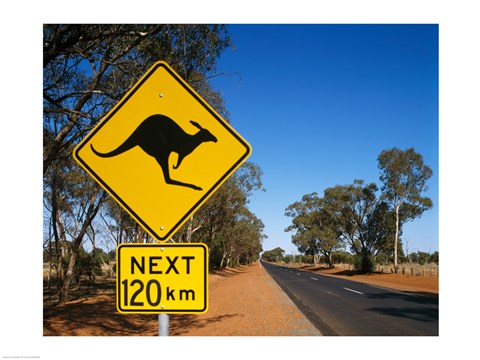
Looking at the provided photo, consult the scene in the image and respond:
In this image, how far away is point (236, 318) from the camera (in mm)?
13195

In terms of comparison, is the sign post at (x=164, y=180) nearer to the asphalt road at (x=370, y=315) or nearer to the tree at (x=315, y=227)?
the asphalt road at (x=370, y=315)

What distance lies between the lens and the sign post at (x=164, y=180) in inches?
90.0

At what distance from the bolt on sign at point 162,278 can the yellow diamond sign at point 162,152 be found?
Answer: 5.1 inches

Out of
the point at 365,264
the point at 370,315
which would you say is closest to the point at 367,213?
the point at 365,264

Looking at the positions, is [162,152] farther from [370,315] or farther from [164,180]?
[370,315]

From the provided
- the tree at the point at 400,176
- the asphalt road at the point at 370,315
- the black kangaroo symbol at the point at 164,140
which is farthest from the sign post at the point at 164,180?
the tree at the point at 400,176

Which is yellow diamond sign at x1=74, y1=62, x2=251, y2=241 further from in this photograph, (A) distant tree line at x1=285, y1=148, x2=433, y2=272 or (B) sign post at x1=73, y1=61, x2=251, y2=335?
(A) distant tree line at x1=285, y1=148, x2=433, y2=272

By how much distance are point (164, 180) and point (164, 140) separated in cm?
24

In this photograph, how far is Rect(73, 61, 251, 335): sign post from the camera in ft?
7.50

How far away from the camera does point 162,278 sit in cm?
229

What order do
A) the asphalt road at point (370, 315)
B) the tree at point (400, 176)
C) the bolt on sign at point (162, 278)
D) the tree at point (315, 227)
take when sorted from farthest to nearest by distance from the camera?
the tree at point (315, 227)
the tree at point (400, 176)
the asphalt road at point (370, 315)
the bolt on sign at point (162, 278)

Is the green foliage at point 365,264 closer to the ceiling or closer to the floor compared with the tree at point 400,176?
closer to the floor

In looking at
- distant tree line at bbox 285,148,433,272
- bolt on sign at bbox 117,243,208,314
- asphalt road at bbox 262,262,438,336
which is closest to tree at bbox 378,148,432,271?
distant tree line at bbox 285,148,433,272

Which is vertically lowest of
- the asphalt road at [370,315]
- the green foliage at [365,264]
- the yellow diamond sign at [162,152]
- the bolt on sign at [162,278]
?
the green foliage at [365,264]
